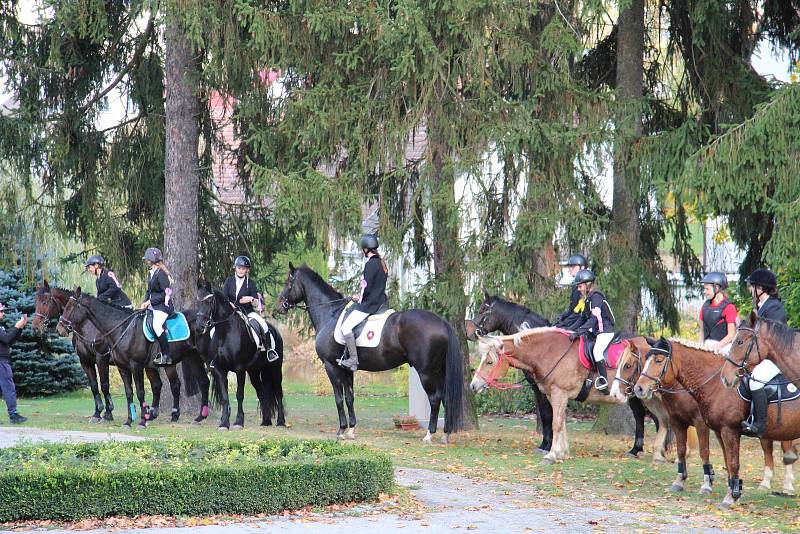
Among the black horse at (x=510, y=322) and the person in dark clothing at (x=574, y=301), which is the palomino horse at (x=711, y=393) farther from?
the black horse at (x=510, y=322)

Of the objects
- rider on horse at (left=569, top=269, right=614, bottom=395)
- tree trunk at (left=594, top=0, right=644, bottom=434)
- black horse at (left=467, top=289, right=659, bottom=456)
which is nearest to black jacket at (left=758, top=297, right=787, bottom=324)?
rider on horse at (left=569, top=269, right=614, bottom=395)

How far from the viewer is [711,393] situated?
10969 mm

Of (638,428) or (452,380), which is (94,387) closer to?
(452,380)

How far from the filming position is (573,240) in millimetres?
17219

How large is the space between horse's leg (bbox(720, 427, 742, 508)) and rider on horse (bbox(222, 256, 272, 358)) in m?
8.48

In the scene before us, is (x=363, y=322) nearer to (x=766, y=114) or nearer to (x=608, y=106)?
(x=608, y=106)

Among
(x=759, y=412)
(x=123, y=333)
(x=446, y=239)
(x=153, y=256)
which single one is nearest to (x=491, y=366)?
(x=446, y=239)

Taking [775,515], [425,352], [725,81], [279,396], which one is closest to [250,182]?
[279,396]

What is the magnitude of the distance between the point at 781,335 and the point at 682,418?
6.41 ft

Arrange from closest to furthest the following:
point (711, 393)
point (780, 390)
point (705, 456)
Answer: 1. point (780, 390)
2. point (711, 393)
3. point (705, 456)

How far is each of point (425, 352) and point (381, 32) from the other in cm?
475

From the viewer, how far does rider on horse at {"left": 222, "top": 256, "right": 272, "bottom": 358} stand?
17219 mm

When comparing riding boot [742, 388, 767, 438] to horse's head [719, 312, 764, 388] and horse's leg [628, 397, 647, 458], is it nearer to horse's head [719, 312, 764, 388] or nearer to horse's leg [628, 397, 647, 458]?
horse's head [719, 312, 764, 388]

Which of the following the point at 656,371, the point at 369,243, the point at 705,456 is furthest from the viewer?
the point at 369,243
